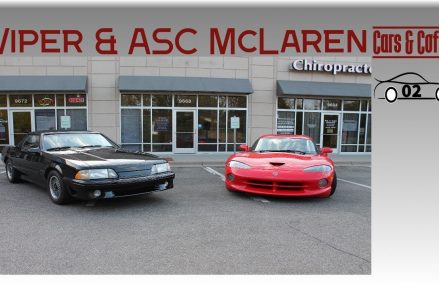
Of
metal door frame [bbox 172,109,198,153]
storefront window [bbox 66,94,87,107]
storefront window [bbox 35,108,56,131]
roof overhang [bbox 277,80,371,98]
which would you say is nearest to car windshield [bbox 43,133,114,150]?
metal door frame [bbox 172,109,198,153]

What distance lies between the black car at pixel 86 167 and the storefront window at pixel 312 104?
1107 cm

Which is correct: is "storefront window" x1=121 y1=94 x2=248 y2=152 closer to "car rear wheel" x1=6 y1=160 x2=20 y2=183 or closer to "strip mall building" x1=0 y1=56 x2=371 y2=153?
"strip mall building" x1=0 y1=56 x2=371 y2=153

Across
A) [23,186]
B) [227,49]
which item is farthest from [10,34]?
[23,186]

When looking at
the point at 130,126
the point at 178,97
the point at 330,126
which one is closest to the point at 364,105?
the point at 330,126

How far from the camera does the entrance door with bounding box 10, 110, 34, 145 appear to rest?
13.7 m

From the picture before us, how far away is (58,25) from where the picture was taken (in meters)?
2.81

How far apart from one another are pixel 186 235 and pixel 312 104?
12.8 m

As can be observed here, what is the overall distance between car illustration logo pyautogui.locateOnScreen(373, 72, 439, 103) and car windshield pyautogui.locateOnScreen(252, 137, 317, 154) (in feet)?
13.6

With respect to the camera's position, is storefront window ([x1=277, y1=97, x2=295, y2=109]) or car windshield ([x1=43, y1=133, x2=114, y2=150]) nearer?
car windshield ([x1=43, y1=133, x2=114, y2=150])

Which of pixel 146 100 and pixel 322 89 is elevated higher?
pixel 322 89

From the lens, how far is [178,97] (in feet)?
46.4

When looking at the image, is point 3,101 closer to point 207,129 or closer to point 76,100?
point 76,100

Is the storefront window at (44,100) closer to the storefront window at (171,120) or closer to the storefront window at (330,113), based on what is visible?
the storefront window at (171,120)

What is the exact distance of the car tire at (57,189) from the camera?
512cm
